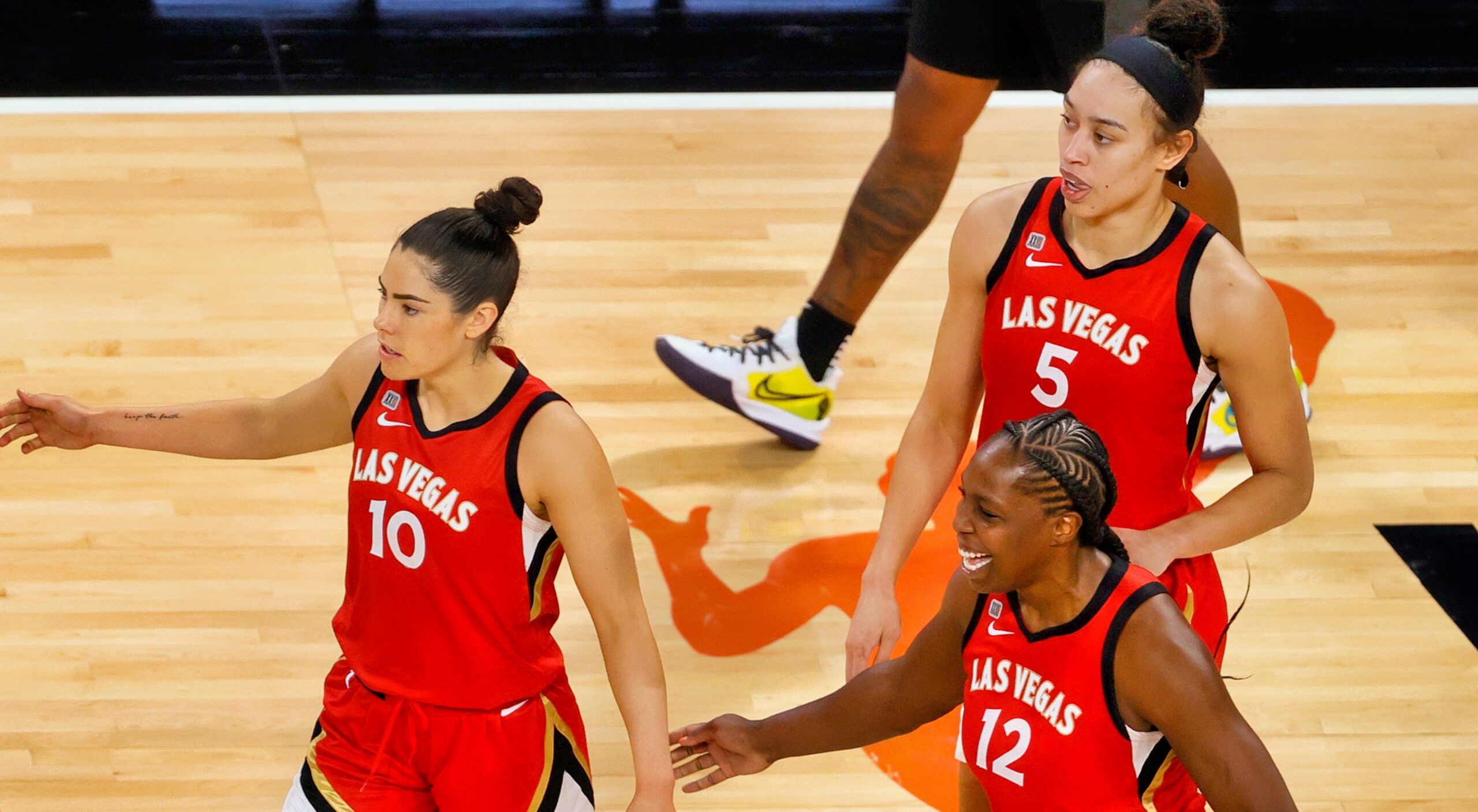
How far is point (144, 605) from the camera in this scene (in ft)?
11.8

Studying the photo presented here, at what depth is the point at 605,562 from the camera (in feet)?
7.45

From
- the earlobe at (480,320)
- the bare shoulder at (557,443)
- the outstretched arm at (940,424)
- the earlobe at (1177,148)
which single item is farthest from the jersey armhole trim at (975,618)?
the earlobe at (480,320)

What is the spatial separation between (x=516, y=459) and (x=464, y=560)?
16cm

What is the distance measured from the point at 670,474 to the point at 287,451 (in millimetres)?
1653

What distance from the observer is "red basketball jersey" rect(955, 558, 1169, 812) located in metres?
2.04

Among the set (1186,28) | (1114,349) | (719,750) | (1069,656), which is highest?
(1186,28)

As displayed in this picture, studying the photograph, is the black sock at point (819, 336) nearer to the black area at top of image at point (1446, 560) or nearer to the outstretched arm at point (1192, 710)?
the black area at top of image at point (1446, 560)

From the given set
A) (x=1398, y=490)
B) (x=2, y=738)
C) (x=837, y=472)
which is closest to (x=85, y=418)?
(x=2, y=738)

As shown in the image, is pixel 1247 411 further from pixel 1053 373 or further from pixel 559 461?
pixel 559 461

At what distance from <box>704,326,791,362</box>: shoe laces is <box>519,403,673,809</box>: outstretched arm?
→ 6.00 feet

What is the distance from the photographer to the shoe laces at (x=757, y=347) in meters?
4.12

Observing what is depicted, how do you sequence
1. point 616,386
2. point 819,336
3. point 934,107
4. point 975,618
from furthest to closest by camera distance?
point 616,386, point 819,336, point 934,107, point 975,618

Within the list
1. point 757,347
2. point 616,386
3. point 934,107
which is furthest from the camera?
point 616,386

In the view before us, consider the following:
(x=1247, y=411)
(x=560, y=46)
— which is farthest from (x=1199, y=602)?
(x=560, y=46)
